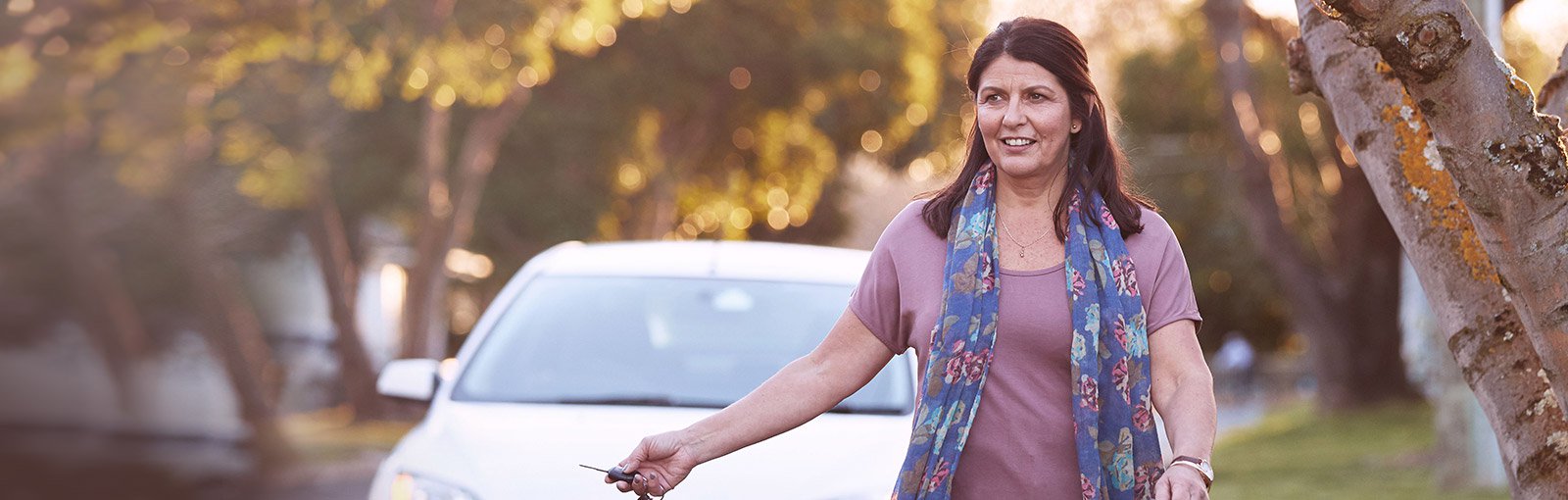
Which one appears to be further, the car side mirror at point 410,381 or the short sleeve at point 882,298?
the car side mirror at point 410,381

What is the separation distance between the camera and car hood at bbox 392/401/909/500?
4.92 m

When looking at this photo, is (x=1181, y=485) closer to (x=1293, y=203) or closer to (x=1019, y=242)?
(x=1019, y=242)

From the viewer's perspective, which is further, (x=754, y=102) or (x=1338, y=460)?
(x=754, y=102)

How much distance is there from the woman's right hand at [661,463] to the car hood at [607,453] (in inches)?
44.7

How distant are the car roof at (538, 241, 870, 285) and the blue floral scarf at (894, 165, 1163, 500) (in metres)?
2.89

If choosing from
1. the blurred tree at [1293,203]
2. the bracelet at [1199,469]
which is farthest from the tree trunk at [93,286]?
the bracelet at [1199,469]

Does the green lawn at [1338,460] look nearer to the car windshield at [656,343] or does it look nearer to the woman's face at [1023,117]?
the car windshield at [656,343]

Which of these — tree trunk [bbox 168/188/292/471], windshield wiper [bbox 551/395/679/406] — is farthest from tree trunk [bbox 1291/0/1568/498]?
tree trunk [bbox 168/188/292/471]

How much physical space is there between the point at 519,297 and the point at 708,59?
21.0 m

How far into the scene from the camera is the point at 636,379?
19.5 ft

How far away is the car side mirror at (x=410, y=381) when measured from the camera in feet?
19.5

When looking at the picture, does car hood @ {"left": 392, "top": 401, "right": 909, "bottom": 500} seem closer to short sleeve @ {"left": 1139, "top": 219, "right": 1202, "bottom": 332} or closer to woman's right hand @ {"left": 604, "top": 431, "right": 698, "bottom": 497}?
woman's right hand @ {"left": 604, "top": 431, "right": 698, "bottom": 497}

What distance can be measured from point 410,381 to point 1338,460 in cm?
1347

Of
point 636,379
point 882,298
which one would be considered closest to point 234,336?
point 636,379
